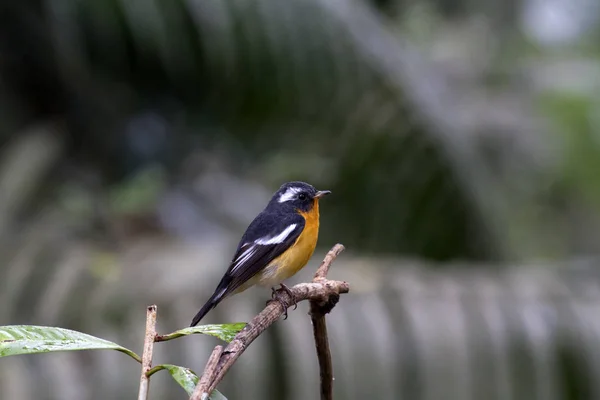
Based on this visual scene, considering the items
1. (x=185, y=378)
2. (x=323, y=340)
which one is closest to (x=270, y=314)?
(x=323, y=340)

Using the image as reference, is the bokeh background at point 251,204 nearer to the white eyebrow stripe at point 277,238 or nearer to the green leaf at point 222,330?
the white eyebrow stripe at point 277,238

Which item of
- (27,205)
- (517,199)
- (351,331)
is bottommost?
(351,331)

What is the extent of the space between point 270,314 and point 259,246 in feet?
3.28

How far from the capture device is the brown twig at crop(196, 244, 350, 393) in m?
1.02

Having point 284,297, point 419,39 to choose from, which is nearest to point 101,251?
point 284,297

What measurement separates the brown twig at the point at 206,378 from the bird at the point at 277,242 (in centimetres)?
113

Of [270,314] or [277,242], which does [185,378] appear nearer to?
[270,314]

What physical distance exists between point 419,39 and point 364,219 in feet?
19.8

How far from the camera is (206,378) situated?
0.97 meters

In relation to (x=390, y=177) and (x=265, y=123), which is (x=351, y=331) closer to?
(x=390, y=177)

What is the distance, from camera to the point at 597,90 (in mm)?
14031

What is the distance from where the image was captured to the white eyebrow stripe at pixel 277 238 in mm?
2317

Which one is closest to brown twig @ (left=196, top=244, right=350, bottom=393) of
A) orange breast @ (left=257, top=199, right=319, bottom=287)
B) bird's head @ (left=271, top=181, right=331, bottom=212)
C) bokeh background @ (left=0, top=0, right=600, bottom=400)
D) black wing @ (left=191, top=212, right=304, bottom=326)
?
black wing @ (left=191, top=212, right=304, bottom=326)

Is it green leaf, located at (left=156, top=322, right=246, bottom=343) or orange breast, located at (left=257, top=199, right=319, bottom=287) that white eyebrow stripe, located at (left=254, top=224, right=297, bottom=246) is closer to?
orange breast, located at (left=257, top=199, right=319, bottom=287)
